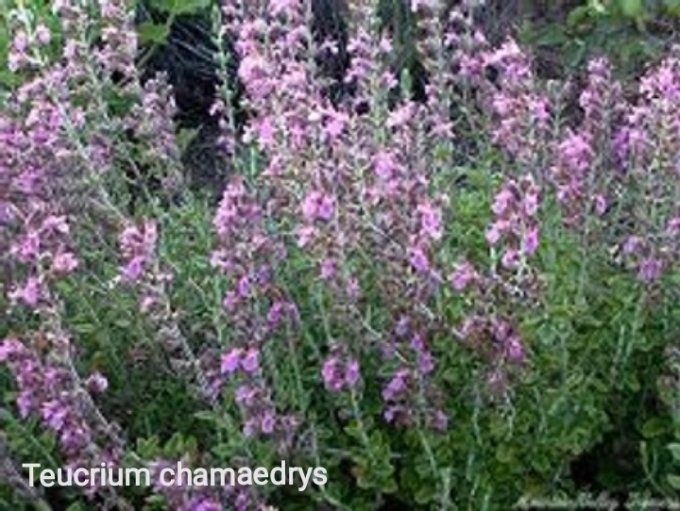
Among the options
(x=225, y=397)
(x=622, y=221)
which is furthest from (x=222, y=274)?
(x=622, y=221)

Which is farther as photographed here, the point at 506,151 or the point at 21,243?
the point at 506,151

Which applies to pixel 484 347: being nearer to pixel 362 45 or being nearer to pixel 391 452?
pixel 391 452

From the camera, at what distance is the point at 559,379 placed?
248 centimetres

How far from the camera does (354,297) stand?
2.25 meters

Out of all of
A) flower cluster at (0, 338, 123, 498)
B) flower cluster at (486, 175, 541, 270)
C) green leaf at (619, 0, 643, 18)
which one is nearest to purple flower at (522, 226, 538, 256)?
flower cluster at (486, 175, 541, 270)

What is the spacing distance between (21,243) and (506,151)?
1.13 meters

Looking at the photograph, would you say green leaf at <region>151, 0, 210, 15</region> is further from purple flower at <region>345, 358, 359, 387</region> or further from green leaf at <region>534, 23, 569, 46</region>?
purple flower at <region>345, 358, 359, 387</region>

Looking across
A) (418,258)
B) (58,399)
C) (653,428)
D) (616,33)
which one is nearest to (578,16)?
(616,33)

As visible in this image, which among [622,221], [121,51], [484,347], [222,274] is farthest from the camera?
[622,221]

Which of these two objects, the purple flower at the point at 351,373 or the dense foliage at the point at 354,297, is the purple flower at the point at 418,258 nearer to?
the dense foliage at the point at 354,297

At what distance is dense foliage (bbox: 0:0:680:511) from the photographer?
2.21 meters

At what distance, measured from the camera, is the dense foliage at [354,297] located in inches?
86.9

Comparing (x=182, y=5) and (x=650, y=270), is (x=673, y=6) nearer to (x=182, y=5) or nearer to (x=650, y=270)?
(x=650, y=270)

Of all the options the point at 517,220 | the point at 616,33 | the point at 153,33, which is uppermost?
the point at 153,33
